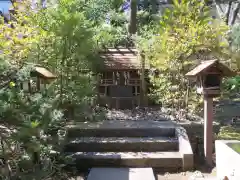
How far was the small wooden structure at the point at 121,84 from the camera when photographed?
27.9 feet

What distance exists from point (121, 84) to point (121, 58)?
0.80 m

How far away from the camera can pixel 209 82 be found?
5.07 metres

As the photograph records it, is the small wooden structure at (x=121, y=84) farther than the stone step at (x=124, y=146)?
Yes

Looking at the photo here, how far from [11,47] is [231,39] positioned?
985 cm

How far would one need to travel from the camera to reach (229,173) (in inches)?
132

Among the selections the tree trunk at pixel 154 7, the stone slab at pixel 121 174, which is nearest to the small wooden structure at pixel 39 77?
the stone slab at pixel 121 174

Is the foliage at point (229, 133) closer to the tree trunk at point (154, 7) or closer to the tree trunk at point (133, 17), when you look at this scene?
the tree trunk at point (133, 17)

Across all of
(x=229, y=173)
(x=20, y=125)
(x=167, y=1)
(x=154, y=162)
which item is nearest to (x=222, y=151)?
(x=229, y=173)

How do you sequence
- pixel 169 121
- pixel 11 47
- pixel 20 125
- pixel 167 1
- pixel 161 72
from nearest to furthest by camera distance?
pixel 20 125
pixel 11 47
pixel 169 121
pixel 161 72
pixel 167 1

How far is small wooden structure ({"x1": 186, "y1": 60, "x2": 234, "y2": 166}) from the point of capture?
491cm

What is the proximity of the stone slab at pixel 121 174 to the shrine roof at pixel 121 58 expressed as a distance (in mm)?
4123

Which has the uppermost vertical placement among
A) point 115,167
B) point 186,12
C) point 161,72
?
point 186,12

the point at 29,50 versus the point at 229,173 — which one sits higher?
the point at 29,50

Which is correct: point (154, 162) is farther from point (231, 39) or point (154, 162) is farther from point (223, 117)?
point (231, 39)
